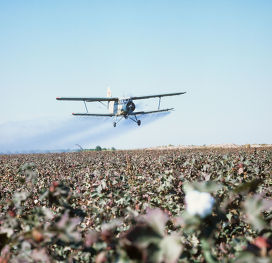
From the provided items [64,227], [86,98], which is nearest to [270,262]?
[64,227]

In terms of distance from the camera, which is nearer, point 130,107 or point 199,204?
point 199,204

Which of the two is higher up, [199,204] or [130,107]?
[130,107]

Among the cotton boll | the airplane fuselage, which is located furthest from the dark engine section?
the cotton boll

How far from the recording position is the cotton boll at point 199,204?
4.50ft

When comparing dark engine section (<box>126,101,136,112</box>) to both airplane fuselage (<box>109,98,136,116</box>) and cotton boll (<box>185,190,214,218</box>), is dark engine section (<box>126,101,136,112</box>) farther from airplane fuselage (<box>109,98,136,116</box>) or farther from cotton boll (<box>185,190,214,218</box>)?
cotton boll (<box>185,190,214,218</box>)

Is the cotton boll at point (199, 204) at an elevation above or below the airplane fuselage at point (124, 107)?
below

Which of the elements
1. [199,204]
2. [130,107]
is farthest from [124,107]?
[199,204]

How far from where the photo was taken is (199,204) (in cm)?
138

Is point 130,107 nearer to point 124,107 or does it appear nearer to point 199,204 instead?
point 124,107

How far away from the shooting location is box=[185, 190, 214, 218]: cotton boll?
4.50 ft

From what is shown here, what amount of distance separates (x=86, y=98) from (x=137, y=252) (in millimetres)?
35102

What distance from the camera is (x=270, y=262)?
1.20 metres

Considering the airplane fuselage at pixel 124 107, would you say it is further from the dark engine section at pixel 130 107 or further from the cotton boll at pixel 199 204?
the cotton boll at pixel 199 204

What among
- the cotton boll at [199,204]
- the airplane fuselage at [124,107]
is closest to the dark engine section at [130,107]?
the airplane fuselage at [124,107]
